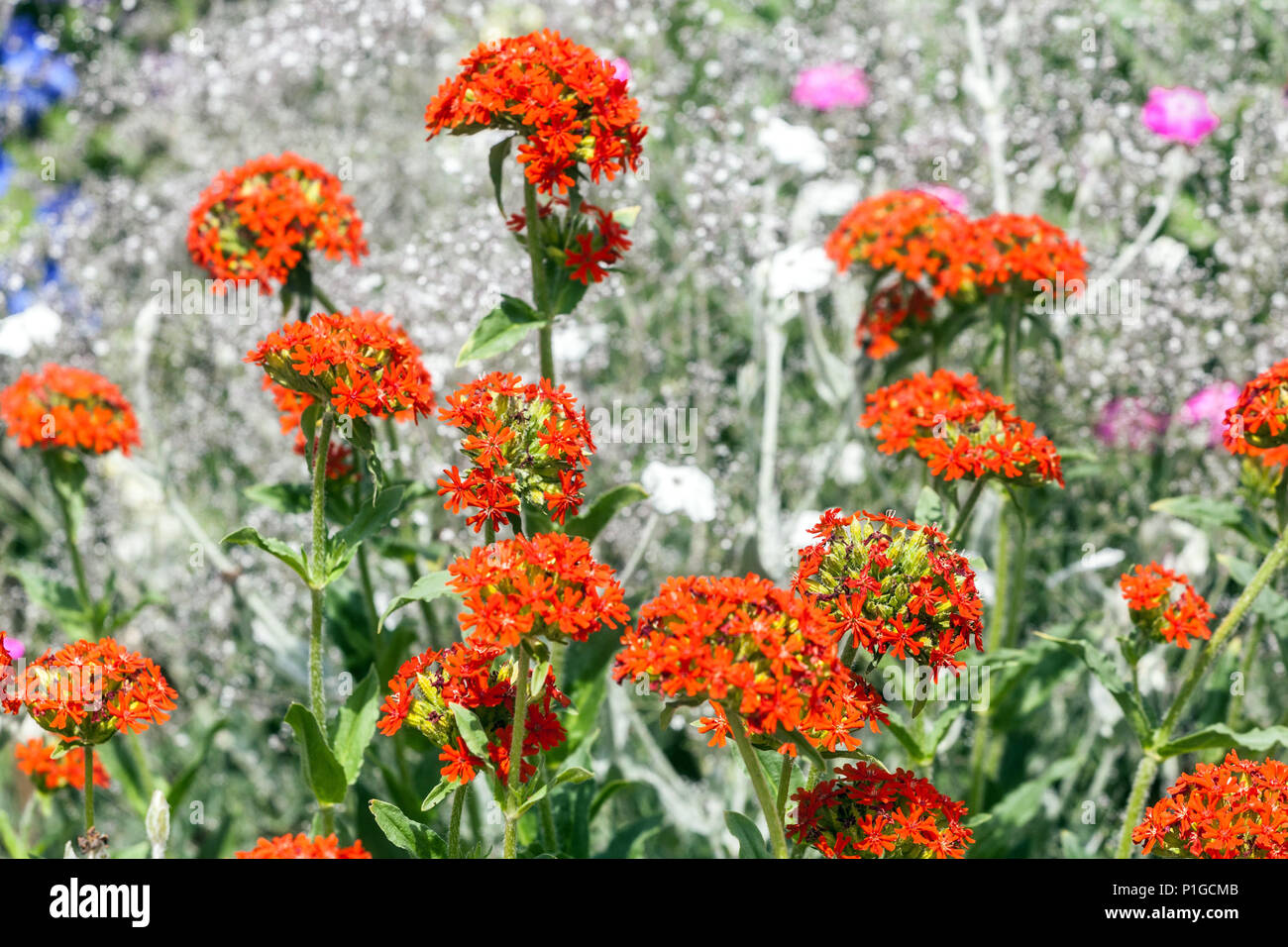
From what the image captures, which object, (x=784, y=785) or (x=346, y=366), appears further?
(x=346, y=366)

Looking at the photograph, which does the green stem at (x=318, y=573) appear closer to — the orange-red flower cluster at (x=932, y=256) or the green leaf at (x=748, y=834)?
the green leaf at (x=748, y=834)

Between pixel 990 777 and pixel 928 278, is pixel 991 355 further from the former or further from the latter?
pixel 990 777

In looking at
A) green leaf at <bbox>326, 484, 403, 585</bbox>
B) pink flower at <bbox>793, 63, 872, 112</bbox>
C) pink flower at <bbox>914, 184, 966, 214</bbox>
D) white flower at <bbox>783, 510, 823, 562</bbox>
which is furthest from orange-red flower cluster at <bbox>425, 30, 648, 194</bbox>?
pink flower at <bbox>793, 63, 872, 112</bbox>

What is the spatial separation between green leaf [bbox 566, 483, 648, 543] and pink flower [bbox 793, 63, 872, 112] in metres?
3.09

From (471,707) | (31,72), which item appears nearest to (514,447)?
(471,707)

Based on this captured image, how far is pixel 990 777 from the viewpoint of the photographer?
3393 millimetres

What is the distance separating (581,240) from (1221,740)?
1754 mm

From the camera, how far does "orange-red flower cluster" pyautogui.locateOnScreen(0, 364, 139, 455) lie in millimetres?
2977

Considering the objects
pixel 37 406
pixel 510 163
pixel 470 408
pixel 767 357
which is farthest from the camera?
pixel 510 163

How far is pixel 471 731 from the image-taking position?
191cm

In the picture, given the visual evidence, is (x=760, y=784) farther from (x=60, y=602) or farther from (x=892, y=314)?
(x=60, y=602)
